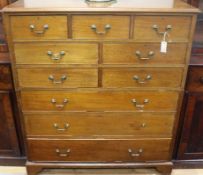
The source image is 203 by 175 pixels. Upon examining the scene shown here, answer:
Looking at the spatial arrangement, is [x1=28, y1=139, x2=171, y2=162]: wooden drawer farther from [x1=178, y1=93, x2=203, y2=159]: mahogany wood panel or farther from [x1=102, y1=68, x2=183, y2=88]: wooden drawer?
[x1=102, y1=68, x2=183, y2=88]: wooden drawer

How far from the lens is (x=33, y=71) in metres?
1.35

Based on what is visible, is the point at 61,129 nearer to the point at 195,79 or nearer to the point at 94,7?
the point at 94,7

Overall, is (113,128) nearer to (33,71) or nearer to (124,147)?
(124,147)

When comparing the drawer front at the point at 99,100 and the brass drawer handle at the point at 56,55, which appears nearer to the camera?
the brass drawer handle at the point at 56,55

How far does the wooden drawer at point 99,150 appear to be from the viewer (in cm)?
159

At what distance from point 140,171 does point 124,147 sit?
0.32 metres

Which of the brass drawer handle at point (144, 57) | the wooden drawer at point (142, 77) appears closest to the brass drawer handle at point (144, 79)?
the wooden drawer at point (142, 77)

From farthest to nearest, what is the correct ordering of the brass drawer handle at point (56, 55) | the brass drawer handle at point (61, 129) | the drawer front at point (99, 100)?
the brass drawer handle at point (61, 129)
the drawer front at point (99, 100)
the brass drawer handle at point (56, 55)

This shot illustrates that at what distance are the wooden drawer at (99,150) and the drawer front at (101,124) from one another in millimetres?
57

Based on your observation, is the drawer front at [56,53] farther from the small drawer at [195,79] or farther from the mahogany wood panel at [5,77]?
the small drawer at [195,79]

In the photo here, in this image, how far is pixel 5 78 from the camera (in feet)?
4.80

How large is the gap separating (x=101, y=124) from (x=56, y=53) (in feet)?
1.76

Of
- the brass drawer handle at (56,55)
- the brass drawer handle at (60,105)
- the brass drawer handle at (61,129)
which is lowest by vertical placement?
the brass drawer handle at (61,129)

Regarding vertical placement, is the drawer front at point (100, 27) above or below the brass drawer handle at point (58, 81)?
above
